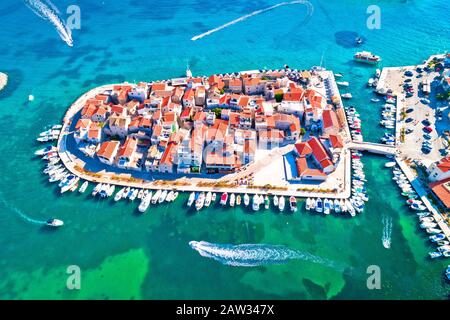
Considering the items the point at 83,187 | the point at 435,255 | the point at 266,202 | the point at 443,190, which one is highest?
the point at 83,187

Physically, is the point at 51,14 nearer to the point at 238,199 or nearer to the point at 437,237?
the point at 238,199

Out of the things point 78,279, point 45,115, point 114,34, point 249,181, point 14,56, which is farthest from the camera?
point 114,34

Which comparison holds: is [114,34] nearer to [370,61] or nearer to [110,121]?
[110,121]

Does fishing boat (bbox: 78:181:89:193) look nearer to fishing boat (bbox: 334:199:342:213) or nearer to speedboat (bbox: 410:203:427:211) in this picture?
fishing boat (bbox: 334:199:342:213)

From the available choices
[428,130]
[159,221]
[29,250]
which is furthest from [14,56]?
[428,130]

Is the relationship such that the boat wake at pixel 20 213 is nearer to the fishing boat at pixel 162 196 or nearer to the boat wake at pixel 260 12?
the fishing boat at pixel 162 196

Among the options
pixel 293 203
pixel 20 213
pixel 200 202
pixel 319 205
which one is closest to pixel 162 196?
pixel 200 202

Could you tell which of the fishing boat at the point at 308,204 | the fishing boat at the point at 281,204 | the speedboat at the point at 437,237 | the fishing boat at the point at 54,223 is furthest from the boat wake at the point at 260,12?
the speedboat at the point at 437,237
